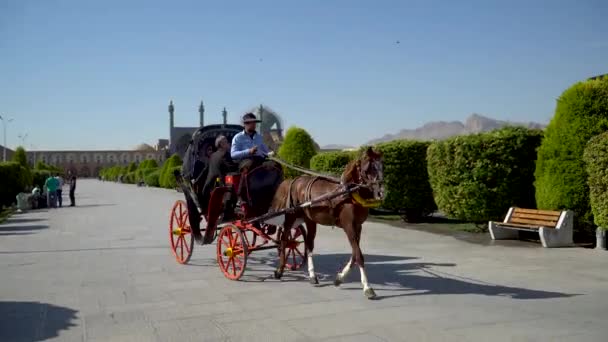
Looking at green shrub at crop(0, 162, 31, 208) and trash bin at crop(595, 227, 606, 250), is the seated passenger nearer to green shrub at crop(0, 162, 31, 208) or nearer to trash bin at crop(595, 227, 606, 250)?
trash bin at crop(595, 227, 606, 250)

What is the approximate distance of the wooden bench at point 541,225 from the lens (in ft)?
36.8

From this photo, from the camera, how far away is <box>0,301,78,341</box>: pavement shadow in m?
5.51

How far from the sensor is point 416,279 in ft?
26.7

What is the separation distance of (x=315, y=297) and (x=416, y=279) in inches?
74.4

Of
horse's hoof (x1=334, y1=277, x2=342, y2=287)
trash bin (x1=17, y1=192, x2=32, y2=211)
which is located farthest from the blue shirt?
trash bin (x1=17, y1=192, x2=32, y2=211)

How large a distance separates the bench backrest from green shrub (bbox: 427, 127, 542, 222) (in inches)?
→ 30.7

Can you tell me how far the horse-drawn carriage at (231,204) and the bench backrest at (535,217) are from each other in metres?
5.37

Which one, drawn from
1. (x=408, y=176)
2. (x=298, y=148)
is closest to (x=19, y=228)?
(x=298, y=148)

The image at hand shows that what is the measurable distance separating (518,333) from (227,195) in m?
4.77

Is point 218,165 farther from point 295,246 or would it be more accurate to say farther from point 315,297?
point 315,297

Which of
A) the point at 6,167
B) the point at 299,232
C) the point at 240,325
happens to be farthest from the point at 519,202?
the point at 6,167

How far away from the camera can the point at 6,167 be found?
27.2 meters

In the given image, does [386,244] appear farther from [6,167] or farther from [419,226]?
[6,167]

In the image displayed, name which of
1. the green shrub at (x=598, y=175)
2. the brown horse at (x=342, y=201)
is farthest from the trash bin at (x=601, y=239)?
the brown horse at (x=342, y=201)
